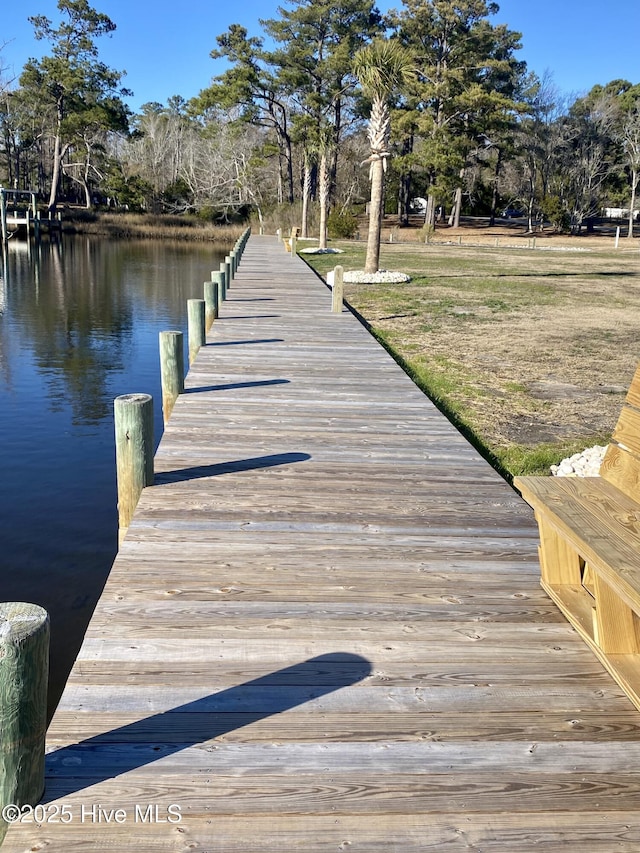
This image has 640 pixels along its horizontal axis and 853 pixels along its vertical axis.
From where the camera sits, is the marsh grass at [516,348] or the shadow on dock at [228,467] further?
the marsh grass at [516,348]

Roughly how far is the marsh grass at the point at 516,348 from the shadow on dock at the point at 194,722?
159 inches

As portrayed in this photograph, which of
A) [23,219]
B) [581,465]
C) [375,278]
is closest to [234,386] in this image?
[581,465]

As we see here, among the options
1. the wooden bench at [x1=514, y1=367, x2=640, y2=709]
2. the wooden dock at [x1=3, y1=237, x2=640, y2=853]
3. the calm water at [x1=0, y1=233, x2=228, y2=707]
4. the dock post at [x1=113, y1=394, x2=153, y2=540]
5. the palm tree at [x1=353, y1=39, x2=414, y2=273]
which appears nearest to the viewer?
the wooden dock at [x1=3, y1=237, x2=640, y2=853]

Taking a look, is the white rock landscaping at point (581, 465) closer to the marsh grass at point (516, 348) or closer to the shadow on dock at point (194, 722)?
the marsh grass at point (516, 348)

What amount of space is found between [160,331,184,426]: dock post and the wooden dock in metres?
1.92

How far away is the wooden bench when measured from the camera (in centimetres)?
302

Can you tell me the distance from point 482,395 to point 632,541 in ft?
21.2

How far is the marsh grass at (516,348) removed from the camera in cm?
815

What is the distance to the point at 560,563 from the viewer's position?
12.5 feet

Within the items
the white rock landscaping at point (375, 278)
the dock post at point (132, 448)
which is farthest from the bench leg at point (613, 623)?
the white rock landscaping at point (375, 278)

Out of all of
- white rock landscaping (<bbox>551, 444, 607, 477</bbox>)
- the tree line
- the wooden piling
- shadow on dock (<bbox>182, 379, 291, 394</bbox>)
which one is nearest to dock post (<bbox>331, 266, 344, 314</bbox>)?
the wooden piling

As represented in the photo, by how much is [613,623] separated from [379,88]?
20986mm

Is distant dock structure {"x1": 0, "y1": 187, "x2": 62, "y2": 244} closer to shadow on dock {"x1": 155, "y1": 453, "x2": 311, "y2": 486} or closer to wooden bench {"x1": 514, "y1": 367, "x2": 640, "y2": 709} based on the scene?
shadow on dock {"x1": 155, "y1": 453, "x2": 311, "y2": 486}

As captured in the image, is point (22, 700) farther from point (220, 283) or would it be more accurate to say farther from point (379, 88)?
point (379, 88)
